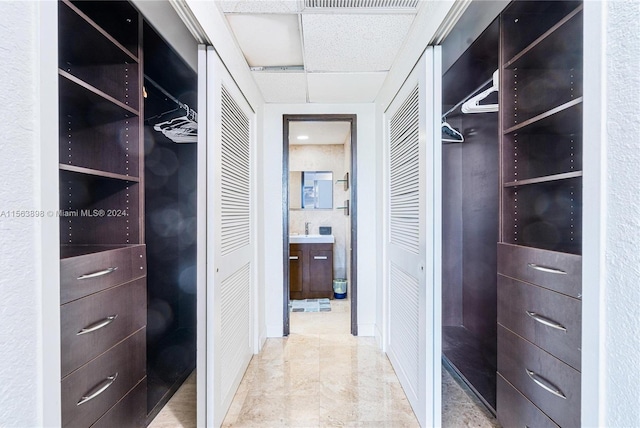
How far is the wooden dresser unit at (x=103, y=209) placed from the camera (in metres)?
1.19

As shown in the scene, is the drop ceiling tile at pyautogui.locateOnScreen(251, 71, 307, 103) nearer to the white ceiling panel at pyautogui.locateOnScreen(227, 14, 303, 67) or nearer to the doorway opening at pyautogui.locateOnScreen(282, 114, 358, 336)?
the white ceiling panel at pyautogui.locateOnScreen(227, 14, 303, 67)

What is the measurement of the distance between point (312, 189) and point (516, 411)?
374cm

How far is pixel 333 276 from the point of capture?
4652 millimetres

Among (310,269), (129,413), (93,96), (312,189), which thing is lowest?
(129,413)

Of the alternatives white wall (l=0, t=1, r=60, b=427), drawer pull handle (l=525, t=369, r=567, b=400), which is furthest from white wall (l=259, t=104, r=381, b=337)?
white wall (l=0, t=1, r=60, b=427)

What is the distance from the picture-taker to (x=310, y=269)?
4391 mm

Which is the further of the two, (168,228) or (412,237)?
(168,228)

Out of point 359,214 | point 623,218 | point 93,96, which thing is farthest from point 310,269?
point 623,218

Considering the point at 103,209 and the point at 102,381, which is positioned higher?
the point at 103,209

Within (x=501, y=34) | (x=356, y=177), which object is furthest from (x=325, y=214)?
(x=501, y=34)

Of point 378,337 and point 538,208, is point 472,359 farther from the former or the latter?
point 538,208

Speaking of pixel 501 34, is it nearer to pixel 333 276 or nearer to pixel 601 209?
pixel 601 209

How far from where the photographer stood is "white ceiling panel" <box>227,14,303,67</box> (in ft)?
5.83

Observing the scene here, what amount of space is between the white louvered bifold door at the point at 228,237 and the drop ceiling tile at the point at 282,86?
0.29 meters
